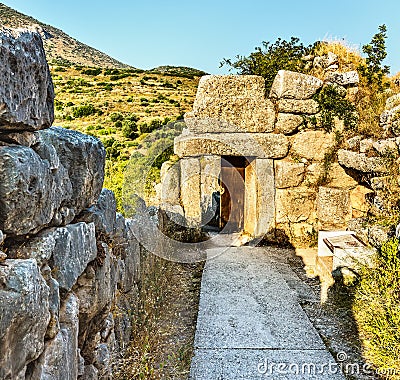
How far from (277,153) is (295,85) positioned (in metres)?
1.20

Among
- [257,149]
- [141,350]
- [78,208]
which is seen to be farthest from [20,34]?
[257,149]

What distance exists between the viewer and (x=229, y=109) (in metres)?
7.57

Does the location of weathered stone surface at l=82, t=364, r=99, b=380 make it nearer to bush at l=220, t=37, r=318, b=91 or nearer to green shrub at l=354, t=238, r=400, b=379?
green shrub at l=354, t=238, r=400, b=379

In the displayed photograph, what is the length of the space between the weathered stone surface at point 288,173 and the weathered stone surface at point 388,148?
1.46 meters

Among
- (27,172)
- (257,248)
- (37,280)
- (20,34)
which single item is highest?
(20,34)

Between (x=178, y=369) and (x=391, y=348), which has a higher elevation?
(x=391, y=348)

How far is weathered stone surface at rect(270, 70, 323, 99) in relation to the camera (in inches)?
293

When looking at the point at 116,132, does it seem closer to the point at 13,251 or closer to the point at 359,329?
the point at 359,329

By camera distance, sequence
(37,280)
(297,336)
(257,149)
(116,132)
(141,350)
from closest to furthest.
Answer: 1. (37,280)
2. (141,350)
3. (297,336)
4. (257,149)
5. (116,132)

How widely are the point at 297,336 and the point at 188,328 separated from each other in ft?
3.60

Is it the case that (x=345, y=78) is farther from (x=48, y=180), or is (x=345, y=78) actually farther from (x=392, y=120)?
(x=48, y=180)

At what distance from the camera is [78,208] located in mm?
2531

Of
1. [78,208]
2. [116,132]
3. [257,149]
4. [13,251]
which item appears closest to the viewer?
[13,251]

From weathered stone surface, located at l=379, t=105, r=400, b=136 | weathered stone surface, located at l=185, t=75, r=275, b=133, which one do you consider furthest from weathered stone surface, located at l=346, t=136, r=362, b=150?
weathered stone surface, located at l=185, t=75, r=275, b=133
